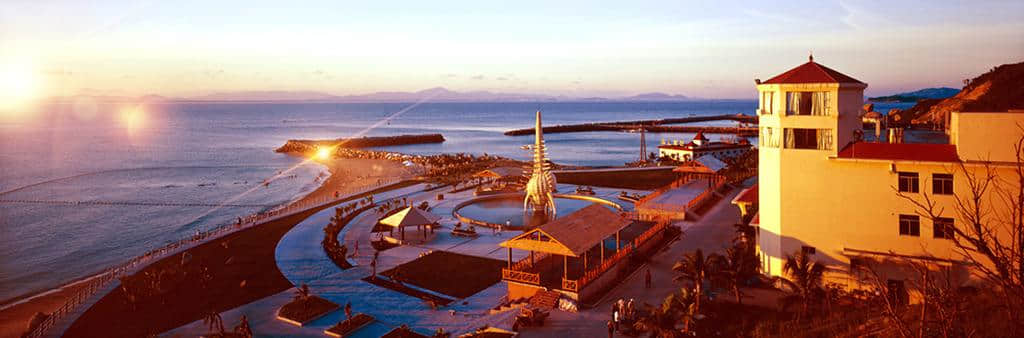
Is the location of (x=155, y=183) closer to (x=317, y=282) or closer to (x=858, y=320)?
(x=317, y=282)

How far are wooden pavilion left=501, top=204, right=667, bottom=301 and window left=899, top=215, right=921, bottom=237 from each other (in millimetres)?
8911

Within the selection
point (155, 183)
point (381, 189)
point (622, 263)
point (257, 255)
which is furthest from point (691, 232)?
point (155, 183)

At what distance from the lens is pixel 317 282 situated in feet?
78.3

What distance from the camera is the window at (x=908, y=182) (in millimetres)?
18938

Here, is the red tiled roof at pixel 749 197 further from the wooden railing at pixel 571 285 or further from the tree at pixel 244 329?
the tree at pixel 244 329

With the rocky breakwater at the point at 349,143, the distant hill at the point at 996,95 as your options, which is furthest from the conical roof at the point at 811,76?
the rocky breakwater at the point at 349,143

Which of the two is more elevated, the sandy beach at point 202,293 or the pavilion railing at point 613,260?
the pavilion railing at point 613,260

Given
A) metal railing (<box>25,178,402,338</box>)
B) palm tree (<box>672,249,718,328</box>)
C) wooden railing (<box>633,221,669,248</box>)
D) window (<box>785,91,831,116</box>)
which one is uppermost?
window (<box>785,91,831,116</box>)

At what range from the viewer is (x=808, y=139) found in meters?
20.5

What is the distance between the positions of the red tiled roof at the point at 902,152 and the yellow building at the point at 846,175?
1.0 inches

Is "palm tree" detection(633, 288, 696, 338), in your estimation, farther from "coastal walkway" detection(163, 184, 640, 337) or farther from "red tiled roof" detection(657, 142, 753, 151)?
"red tiled roof" detection(657, 142, 753, 151)

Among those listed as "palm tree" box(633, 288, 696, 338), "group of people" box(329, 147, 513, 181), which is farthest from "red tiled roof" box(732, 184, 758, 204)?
"group of people" box(329, 147, 513, 181)

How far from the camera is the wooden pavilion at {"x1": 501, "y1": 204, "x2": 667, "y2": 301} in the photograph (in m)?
20.8

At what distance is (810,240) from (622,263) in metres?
6.41
